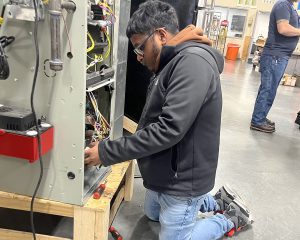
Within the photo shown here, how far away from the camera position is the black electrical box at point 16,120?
3.10 ft

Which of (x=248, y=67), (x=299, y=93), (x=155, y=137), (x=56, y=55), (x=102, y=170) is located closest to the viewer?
(x=56, y=55)

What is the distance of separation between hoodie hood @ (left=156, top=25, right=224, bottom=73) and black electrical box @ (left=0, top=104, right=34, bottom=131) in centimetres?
54

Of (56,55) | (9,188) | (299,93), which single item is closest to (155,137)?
(56,55)

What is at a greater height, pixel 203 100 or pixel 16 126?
pixel 203 100

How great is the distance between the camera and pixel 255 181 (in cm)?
236

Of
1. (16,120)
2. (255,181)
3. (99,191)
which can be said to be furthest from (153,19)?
(255,181)

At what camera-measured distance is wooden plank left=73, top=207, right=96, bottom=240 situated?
1.12 m

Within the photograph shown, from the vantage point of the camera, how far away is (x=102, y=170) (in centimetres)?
141

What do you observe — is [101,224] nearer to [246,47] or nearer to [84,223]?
[84,223]

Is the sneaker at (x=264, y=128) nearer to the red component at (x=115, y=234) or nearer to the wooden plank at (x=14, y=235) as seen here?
the red component at (x=115, y=234)

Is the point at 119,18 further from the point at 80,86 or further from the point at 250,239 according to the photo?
the point at 250,239

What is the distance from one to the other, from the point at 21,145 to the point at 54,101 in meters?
0.18

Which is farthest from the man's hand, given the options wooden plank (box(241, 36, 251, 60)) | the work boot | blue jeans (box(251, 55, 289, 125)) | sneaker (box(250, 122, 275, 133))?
wooden plank (box(241, 36, 251, 60))

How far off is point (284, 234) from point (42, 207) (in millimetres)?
1412
